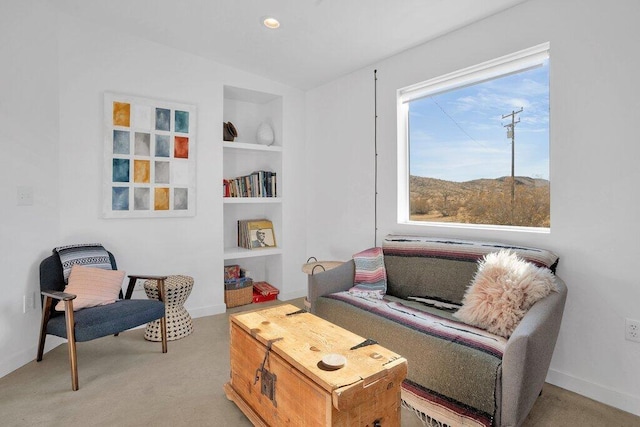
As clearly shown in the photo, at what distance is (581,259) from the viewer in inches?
82.7

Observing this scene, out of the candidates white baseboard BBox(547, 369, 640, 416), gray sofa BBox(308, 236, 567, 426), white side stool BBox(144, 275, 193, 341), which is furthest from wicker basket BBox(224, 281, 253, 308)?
white baseboard BBox(547, 369, 640, 416)

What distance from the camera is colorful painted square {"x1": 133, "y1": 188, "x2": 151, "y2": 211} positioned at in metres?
3.17

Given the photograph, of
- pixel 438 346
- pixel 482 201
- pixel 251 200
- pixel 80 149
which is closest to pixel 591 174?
pixel 482 201

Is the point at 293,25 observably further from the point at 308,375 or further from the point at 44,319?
the point at 44,319

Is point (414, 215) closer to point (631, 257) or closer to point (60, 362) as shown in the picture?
point (631, 257)

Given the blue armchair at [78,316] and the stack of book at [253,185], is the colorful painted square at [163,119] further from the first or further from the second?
the blue armchair at [78,316]

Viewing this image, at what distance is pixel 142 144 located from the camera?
319cm

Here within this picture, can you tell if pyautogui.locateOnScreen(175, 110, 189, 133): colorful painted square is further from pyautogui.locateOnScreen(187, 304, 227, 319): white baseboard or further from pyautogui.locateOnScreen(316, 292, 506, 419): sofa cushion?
pyautogui.locateOnScreen(316, 292, 506, 419): sofa cushion

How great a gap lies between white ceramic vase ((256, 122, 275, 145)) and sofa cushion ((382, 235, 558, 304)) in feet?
6.23

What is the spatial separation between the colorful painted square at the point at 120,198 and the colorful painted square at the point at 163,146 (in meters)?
0.43

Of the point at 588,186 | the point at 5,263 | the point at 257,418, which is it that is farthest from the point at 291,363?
the point at 5,263

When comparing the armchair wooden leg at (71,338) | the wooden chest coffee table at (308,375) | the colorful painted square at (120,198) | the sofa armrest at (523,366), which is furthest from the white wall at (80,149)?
the sofa armrest at (523,366)

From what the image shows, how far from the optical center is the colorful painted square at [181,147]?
3346mm

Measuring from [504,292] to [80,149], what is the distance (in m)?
3.26
